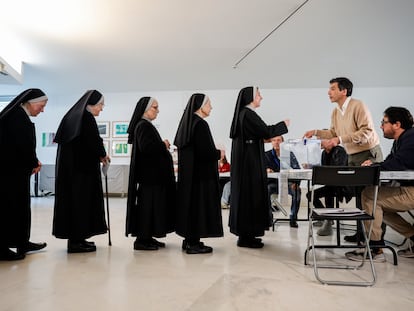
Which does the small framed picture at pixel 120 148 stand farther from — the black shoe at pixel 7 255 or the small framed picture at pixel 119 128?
the black shoe at pixel 7 255

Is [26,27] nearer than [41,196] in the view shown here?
Yes

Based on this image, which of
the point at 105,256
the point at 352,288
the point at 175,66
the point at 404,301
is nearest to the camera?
the point at 404,301

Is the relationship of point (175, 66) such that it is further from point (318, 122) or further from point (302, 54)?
point (318, 122)

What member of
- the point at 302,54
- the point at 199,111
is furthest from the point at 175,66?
the point at 199,111

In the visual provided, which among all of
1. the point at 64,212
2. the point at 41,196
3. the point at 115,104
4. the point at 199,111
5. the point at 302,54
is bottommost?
the point at 41,196

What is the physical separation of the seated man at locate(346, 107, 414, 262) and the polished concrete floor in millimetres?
197

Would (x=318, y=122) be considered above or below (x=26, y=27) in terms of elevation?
below

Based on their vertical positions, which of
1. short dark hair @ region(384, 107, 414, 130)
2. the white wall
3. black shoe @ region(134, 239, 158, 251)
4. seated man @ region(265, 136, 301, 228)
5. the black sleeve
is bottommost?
black shoe @ region(134, 239, 158, 251)

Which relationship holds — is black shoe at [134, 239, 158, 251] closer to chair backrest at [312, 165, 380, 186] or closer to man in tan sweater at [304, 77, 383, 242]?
chair backrest at [312, 165, 380, 186]

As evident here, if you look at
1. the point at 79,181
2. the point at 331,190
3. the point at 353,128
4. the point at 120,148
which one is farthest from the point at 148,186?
the point at 120,148

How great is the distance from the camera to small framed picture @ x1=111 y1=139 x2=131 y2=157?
32.8 ft

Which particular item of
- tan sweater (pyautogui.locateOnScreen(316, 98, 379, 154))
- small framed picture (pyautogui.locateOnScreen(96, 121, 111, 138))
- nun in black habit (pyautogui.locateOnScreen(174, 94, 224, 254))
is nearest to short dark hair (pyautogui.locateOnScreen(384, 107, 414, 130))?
tan sweater (pyautogui.locateOnScreen(316, 98, 379, 154))

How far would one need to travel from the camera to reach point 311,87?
8898 millimetres

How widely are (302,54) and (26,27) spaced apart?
5095mm
